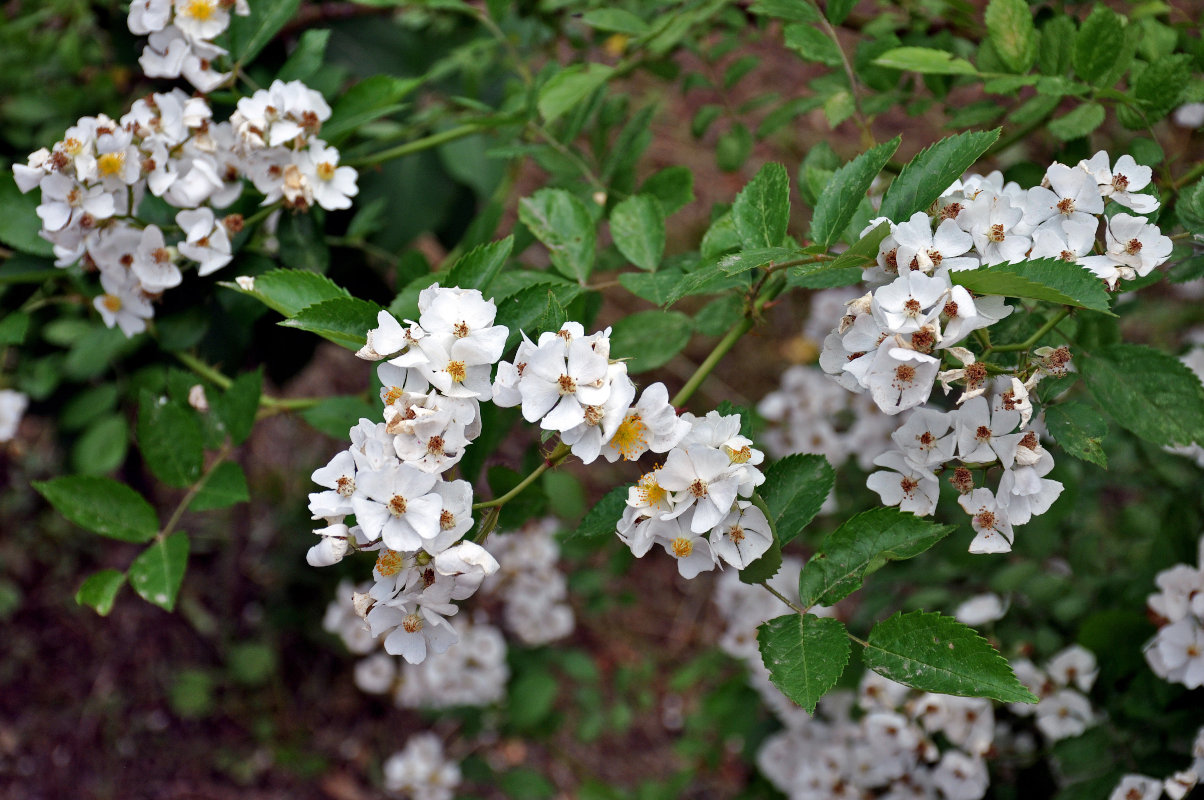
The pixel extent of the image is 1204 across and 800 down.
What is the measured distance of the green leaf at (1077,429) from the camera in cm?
88

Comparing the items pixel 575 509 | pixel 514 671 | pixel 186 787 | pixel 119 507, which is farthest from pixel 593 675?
pixel 119 507

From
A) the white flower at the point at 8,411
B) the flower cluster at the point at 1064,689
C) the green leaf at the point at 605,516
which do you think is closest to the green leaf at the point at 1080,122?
the green leaf at the point at 605,516

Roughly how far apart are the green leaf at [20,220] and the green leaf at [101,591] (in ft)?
1.42

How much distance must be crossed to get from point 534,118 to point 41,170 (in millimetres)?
659

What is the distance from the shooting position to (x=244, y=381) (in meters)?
1.23

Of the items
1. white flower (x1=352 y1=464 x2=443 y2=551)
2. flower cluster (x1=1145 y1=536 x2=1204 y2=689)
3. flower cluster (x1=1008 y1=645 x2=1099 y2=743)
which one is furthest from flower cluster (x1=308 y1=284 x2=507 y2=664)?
flower cluster (x1=1008 y1=645 x2=1099 y2=743)

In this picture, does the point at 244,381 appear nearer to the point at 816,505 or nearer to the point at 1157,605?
the point at 816,505

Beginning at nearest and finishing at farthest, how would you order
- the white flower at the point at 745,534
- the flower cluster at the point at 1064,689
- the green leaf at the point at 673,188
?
the white flower at the point at 745,534 → the green leaf at the point at 673,188 → the flower cluster at the point at 1064,689

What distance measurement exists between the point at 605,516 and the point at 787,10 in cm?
69

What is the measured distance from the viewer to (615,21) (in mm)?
1299

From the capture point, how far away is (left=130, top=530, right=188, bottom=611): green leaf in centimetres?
109

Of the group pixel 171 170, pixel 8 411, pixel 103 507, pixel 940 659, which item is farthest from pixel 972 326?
pixel 8 411

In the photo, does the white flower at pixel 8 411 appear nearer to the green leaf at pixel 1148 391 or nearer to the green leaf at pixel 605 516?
the green leaf at pixel 605 516

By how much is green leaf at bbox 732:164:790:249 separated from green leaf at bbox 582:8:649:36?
1.44ft
